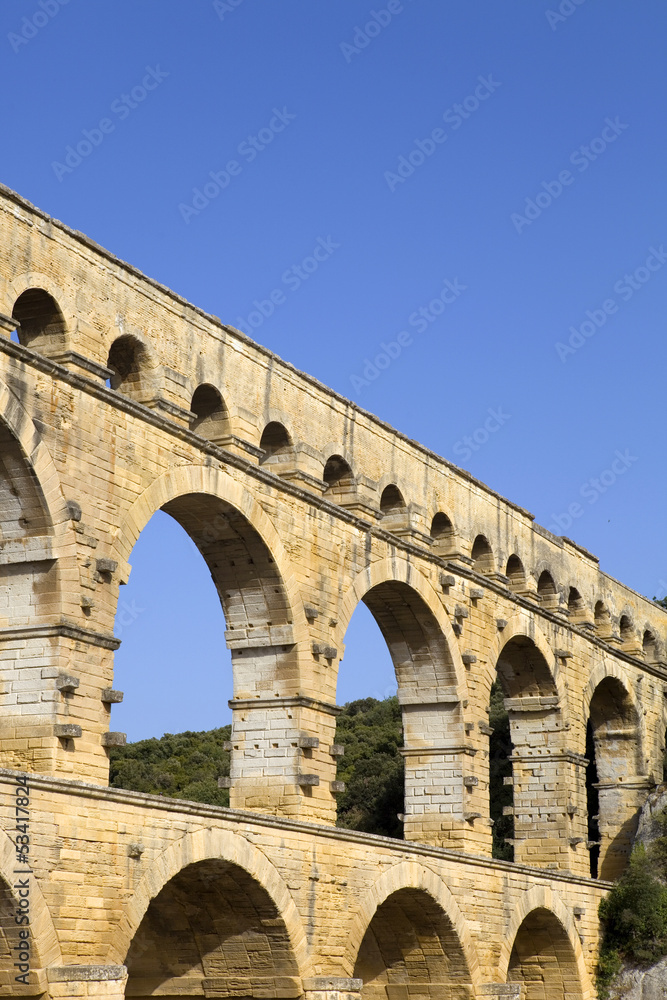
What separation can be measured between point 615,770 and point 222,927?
14174 millimetres

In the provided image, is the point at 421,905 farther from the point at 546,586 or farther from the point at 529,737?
the point at 546,586

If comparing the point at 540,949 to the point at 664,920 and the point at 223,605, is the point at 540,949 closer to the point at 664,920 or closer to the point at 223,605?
the point at 664,920

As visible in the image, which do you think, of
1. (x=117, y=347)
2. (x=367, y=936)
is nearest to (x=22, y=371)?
(x=117, y=347)

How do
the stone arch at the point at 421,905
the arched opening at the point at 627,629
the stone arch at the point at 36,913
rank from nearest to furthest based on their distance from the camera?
the stone arch at the point at 36,913 < the stone arch at the point at 421,905 < the arched opening at the point at 627,629

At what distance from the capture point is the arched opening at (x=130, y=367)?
55.6ft

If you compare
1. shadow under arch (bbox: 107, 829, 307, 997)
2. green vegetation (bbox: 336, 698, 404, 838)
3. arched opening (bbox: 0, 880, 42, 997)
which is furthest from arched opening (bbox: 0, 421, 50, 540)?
green vegetation (bbox: 336, 698, 404, 838)

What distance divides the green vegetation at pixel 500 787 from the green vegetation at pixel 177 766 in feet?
21.7

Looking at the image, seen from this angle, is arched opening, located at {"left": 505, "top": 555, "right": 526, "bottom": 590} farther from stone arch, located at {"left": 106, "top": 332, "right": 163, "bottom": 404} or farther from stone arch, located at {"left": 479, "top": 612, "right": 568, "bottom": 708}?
stone arch, located at {"left": 106, "top": 332, "right": 163, "bottom": 404}

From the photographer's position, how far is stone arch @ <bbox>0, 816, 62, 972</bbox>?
12891mm

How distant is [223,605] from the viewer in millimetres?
18859

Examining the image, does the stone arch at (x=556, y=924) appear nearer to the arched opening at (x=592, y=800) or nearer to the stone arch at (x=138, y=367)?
the arched opening at (x=592, y=800)

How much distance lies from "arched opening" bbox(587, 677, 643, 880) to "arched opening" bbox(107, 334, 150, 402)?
14.8 m

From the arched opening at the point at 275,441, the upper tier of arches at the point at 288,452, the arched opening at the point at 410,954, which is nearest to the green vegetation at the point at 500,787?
the upper tier of arches at the point at 288,452

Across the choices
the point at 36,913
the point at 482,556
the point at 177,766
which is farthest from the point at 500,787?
the point at 36,913
